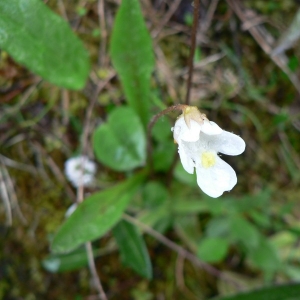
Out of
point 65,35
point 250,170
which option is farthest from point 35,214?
point 250,170

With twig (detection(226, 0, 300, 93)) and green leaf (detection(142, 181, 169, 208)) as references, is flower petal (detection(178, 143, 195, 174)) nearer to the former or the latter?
green leaf (detection(142, 181, 169, 208))

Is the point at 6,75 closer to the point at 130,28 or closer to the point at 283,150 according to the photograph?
the point at 130,28

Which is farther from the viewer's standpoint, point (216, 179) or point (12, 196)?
point (12, 196)

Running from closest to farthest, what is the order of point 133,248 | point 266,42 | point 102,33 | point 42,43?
point 42,43 < point 133,248 < point 102,33 < point 266,42

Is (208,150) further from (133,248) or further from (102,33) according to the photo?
(102,33)

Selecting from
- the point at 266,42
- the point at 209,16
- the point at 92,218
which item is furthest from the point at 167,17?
the point at 92,218

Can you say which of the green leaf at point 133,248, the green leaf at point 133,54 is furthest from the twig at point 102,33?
the green leaf at point 133,248

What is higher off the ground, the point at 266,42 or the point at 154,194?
the point at 266,42

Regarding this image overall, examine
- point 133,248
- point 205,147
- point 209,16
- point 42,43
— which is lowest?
point 133,248
